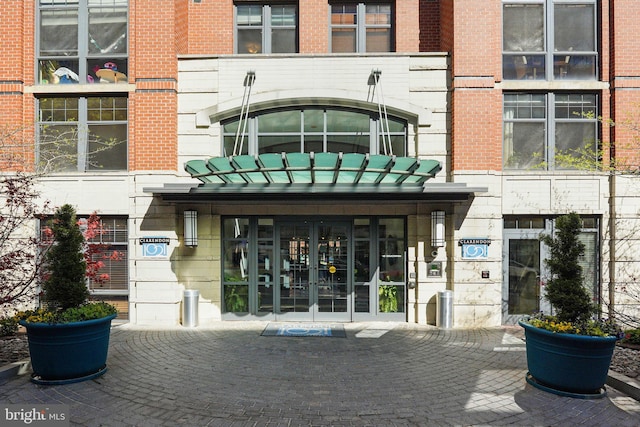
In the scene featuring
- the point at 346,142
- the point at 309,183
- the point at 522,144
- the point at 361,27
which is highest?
the point at 361,27

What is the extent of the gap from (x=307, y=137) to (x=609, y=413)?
8233 mm

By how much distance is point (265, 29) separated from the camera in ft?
35.9

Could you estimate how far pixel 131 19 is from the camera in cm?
1006

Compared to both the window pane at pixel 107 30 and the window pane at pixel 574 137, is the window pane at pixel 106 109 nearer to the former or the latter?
the window pane at pixel 107 30

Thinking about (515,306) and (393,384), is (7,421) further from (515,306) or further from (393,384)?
(515,306)

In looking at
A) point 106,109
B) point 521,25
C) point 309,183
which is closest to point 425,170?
point 309,183

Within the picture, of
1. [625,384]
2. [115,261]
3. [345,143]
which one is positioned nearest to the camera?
[625,384]

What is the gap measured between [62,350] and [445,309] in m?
7.96

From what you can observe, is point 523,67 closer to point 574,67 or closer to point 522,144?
point 574,67

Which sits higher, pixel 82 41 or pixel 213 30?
pixel 213 30

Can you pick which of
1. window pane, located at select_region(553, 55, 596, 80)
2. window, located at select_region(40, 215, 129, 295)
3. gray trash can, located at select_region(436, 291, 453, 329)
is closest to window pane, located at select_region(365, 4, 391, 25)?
window pane, located at select_region(553, 55, 596, 80)

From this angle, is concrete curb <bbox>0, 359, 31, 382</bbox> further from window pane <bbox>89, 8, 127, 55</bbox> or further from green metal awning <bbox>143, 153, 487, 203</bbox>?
window pane <bbox>89, 8, 127, 55</bbox>

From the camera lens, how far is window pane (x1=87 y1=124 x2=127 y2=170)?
10172 millimetres

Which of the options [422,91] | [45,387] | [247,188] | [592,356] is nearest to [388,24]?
[422,91]
